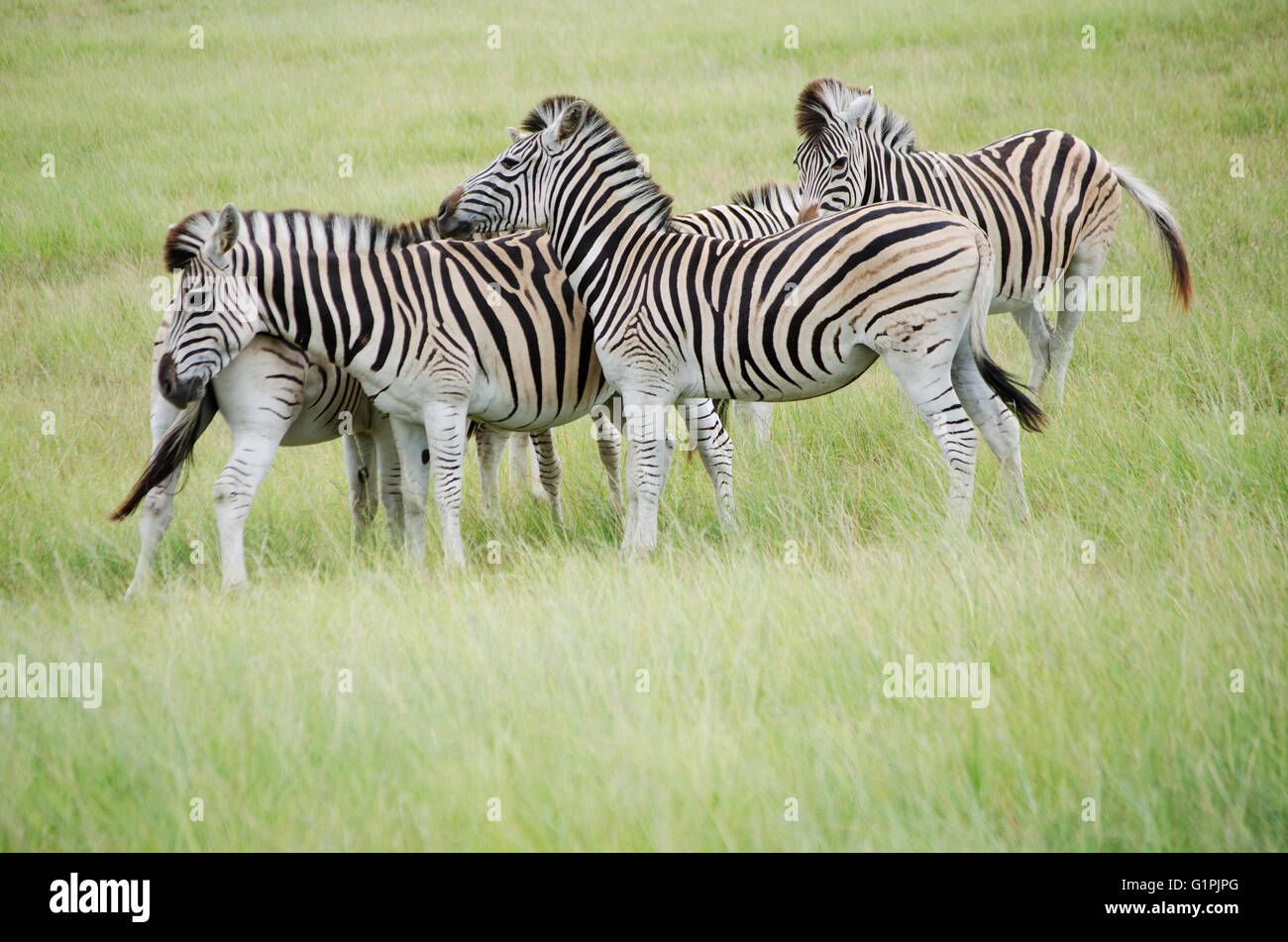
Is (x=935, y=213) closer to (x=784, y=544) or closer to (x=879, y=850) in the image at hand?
(x=784, y=544)

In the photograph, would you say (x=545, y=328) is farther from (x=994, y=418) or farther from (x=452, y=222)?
(x=994, y=418)

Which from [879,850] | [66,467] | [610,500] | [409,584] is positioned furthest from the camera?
[66,467]

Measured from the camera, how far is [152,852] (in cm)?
343

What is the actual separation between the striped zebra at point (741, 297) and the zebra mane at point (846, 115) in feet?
6.74

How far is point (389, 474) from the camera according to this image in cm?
695

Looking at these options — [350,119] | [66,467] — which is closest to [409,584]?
[66,467]

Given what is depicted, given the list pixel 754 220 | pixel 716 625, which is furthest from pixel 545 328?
pixel 716 625

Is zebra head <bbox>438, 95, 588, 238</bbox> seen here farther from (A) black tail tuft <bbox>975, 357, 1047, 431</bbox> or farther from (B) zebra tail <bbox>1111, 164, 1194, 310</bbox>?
(B) zebra tail <bbox>1111, 164, 1194, 310</bbox>

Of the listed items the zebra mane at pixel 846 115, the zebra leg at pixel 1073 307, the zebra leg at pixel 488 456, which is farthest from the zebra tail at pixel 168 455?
the zebra leg at pixel 1073 307

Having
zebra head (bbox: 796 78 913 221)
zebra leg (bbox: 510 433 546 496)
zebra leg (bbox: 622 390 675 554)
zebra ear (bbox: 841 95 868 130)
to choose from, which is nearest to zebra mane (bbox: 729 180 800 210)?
zebra head (bbox: 796 78 913 221)

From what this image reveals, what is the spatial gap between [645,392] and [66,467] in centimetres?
472

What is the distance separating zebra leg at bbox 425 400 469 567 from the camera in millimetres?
6113

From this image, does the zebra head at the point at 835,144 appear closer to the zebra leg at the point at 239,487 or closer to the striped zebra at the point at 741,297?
the striped zebra at the point at 741,297

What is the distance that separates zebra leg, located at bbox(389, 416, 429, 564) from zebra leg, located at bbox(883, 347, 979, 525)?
278cm
